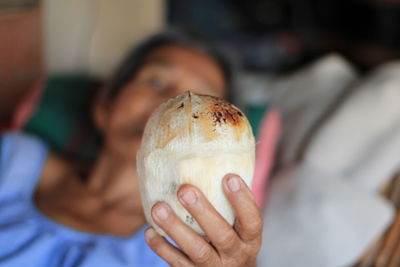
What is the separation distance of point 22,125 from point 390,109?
1082mm

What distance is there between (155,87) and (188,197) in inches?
22.2

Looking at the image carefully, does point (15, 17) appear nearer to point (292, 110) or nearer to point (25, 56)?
point (25, 56)

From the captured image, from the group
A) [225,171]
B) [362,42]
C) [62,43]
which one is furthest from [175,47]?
[362,42]

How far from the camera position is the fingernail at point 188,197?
1.35 feet

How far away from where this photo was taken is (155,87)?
0.95 meters

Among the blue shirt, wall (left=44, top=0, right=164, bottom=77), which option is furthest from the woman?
wall (left=44, top=0, right=164, bottom=77)

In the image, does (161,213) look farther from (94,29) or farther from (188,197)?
(94,29)

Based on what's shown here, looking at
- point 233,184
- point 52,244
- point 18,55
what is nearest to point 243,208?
point 233,184

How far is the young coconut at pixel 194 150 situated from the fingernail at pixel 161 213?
2 centimetres

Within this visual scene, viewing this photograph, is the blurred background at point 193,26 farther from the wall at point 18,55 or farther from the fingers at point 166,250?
the fingers at point 166,250

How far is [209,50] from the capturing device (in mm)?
1100

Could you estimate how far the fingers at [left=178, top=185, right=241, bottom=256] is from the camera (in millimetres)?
415

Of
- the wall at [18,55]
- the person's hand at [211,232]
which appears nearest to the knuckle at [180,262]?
the person's hand at [211,232]

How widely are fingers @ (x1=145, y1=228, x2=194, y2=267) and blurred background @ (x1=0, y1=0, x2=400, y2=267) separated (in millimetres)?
518
